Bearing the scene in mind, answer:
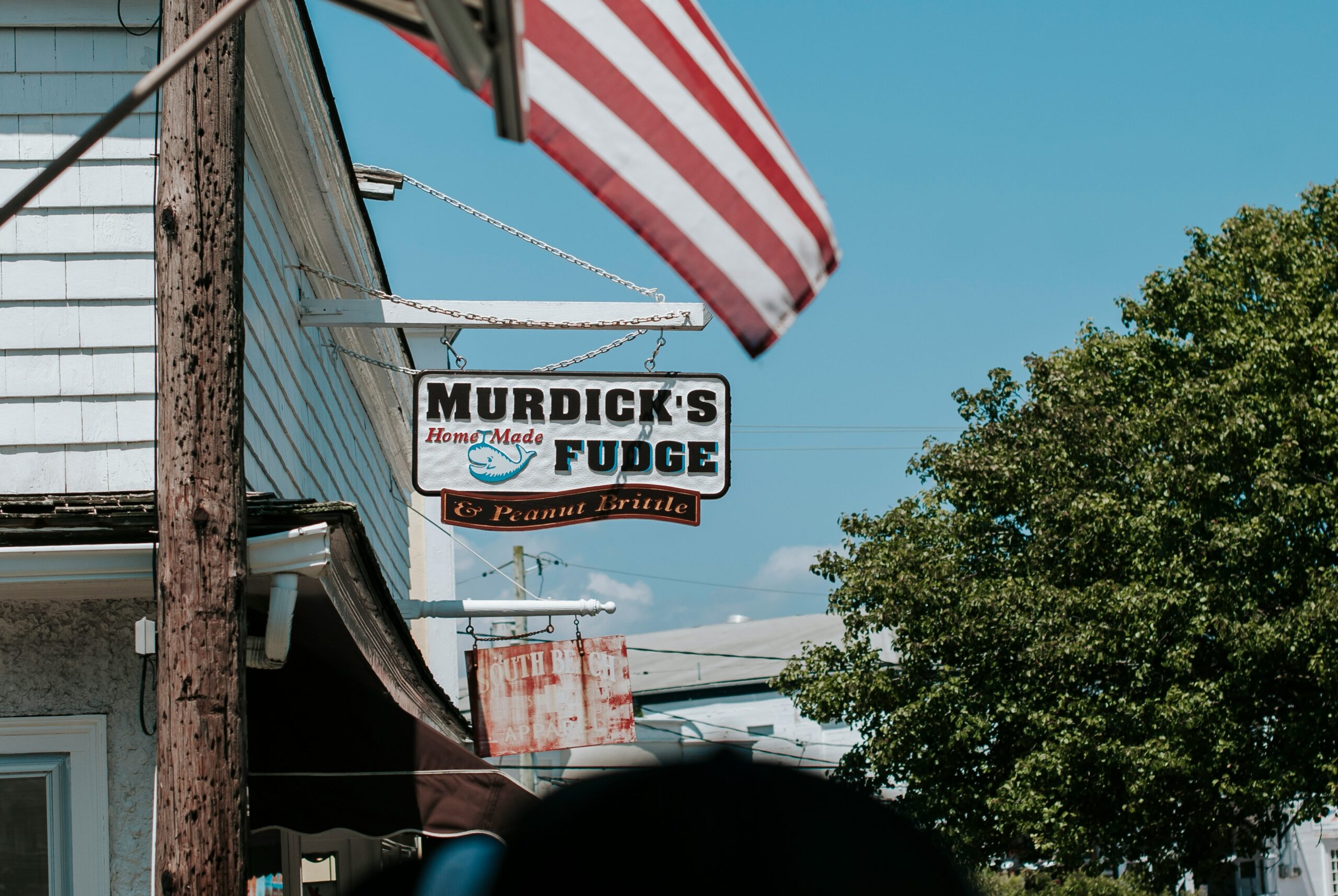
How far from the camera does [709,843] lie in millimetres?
892

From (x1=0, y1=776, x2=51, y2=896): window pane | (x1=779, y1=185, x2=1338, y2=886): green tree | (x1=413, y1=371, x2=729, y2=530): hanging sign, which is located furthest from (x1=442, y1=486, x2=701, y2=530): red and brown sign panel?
(x1=779, y1=185, x2=1338, y2=886): green tree

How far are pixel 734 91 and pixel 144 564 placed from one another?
9.65 ft

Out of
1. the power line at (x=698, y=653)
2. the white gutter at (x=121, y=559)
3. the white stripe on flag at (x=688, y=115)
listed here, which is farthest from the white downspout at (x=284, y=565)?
the power line at (x=698, y=653)

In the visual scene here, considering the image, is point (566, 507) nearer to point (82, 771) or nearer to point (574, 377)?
point (574, 377)

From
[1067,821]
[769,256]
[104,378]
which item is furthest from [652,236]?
[1067,821]

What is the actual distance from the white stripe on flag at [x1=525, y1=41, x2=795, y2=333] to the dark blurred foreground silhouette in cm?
261

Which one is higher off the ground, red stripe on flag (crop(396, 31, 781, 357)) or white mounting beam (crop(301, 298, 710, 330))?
white mounting beam (crop(301, 298, 710, 330))

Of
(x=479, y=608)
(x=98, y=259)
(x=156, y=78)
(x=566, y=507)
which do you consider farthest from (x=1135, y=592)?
(x=156, y=78)

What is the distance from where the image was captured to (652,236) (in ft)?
11.3

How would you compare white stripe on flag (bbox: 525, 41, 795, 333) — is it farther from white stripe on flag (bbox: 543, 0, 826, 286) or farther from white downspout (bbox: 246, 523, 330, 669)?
white downspout (bbox: 246, 523, 330, 669)

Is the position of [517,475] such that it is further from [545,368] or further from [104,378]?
[104,378]

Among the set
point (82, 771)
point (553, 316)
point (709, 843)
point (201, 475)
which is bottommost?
point (82, 771)

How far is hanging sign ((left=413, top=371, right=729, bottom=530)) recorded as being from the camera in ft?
24.6

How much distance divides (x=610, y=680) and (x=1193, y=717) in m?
10.0
